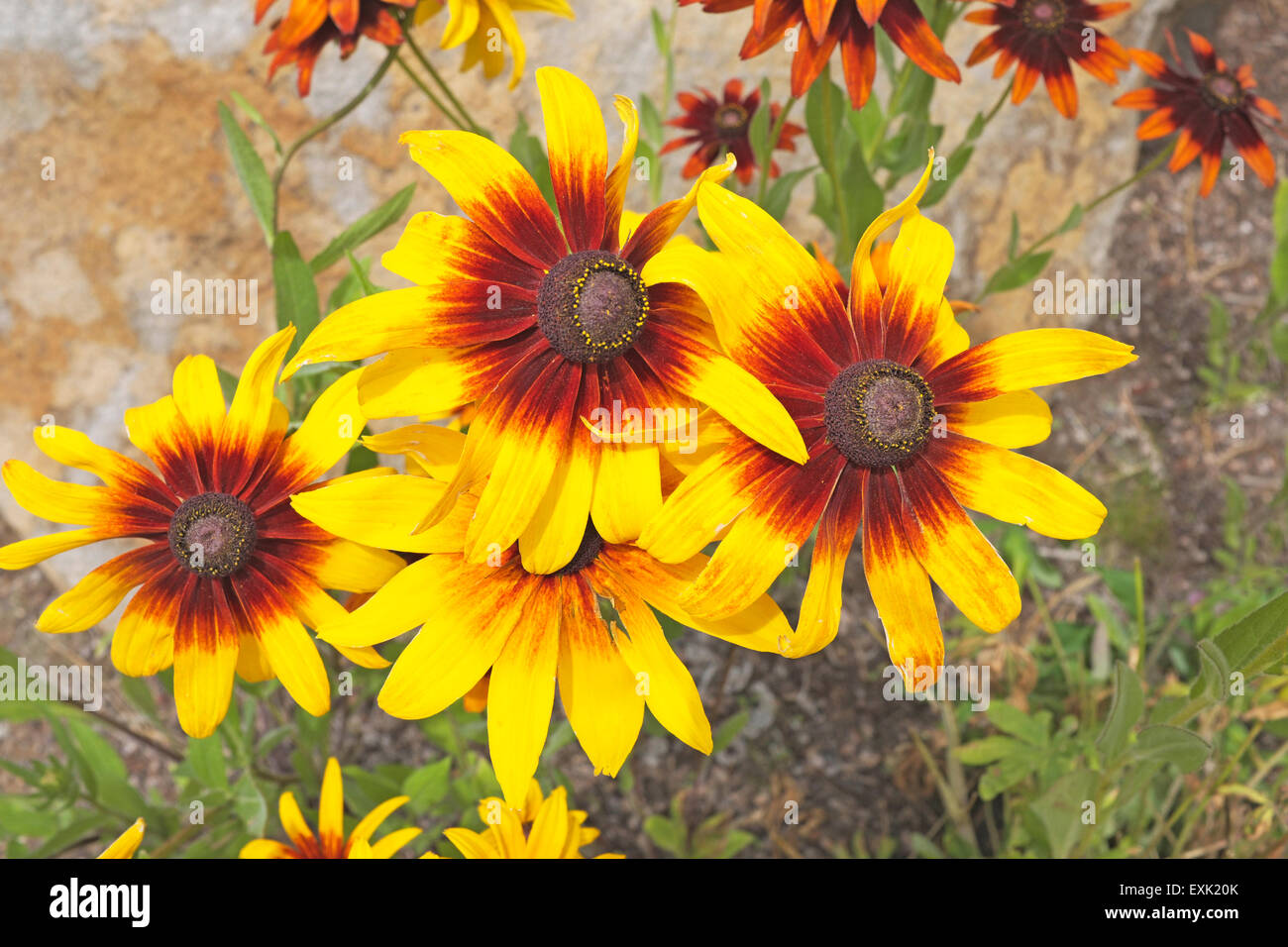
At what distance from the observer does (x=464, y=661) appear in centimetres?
A: 90

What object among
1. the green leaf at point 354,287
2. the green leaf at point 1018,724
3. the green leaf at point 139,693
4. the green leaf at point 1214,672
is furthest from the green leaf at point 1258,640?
the green leaf at point 139,693

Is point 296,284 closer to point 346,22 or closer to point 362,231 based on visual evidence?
point 362,231

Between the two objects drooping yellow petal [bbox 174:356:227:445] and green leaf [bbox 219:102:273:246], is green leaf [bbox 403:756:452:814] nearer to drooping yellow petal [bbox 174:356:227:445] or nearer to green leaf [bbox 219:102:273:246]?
drooping yellow petal [bbox 174:356:227:445]

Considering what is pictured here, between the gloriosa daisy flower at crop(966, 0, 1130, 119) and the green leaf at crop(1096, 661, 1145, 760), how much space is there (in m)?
1.16

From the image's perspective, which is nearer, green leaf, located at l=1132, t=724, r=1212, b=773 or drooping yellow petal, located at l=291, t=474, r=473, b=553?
drooping yellow petal, located at l=291, t=474, r=473, b=553

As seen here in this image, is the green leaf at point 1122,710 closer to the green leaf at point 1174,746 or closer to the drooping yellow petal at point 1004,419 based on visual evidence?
the green leaf at point 1174,746

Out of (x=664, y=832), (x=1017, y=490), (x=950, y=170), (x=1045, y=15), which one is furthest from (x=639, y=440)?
(x=1045, y=15)

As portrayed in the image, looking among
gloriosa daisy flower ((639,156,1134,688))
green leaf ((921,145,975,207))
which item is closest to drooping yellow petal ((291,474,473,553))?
gloriosa daisy flower ((639,156,1134,688))

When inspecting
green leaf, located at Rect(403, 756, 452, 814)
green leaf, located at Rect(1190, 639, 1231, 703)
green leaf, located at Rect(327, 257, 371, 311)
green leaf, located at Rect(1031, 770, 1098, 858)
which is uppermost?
green leaf, located at Rect(327, 257, 371, 311)

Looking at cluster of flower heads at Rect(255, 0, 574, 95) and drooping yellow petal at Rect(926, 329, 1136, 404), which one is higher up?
cluster of flower heads at Rect(255, 0, 574, 95)

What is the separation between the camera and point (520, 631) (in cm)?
94

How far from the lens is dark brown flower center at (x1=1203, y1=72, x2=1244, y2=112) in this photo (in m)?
2.11
